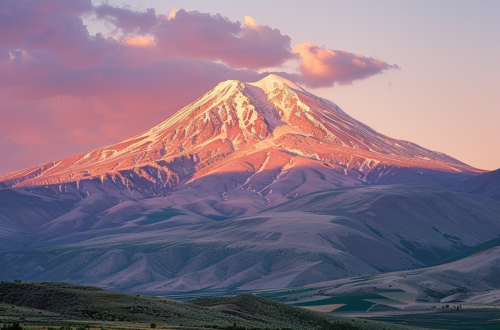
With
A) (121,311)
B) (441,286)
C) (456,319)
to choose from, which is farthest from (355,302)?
(121,311)

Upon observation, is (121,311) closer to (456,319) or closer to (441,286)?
(456,319)

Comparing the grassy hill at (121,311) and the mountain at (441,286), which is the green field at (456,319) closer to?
the mountain at (441,286)

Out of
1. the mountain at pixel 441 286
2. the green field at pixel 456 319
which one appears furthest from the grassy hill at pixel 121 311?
the mountain at pixel 441 286

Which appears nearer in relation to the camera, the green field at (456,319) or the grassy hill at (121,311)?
the grassy hill at (121,311)

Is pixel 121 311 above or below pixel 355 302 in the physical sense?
above

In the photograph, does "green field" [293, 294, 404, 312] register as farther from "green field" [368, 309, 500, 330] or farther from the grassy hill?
the grassy hill

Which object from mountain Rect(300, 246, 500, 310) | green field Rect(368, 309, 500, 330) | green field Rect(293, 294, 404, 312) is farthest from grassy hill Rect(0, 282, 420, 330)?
mountain Rect(300, 246, 500, 310)

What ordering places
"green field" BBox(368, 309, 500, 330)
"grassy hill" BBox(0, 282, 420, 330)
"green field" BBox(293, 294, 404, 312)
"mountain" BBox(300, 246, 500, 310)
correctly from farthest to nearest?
"mountain" BBox(300, 246, 500, 310)
"green field" BBox(293, 294, 404, 312)
"green field" BBox(368, 309, 500, 330)
"grassy hill" BBox(0, 282, 420, 330)

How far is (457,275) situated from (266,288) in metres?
45.6

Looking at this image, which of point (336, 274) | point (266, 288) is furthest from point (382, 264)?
point (266, 288)

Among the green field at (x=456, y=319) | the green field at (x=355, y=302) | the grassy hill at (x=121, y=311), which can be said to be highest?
the grassy hill at (x=121, y=311)

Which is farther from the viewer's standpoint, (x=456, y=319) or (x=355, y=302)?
(x=355, y=302)

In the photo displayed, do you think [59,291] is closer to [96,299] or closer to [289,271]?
[96,299]

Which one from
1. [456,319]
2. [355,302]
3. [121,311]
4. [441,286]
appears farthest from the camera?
[441,286]
